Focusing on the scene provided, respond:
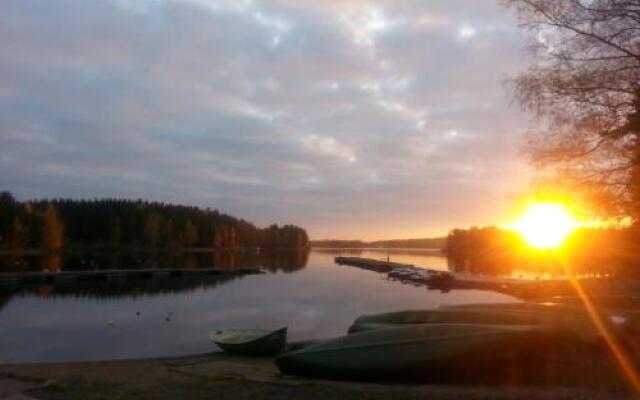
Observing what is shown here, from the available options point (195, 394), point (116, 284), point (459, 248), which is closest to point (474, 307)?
point (195, 394)

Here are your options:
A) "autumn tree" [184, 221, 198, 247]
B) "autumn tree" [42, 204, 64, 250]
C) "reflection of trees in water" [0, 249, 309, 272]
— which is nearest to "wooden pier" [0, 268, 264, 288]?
"reflection of trees in water" [0, 249, 309, 272]

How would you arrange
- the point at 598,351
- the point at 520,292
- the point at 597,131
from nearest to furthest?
1. the point at 597,131
2. the point at 598,351
3. the point at 520,292

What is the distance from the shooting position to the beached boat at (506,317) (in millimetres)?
12038

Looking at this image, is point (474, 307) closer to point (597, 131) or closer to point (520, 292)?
point (597, 131)

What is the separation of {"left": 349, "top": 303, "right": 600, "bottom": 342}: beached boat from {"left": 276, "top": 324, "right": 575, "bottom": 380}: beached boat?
0.50 metres

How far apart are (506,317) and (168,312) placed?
30.2 metres

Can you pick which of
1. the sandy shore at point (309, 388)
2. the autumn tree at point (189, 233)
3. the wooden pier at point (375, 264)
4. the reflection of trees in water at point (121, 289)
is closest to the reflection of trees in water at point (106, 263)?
the wooden pier at point (375, 264)

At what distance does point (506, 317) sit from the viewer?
14398 millimetres

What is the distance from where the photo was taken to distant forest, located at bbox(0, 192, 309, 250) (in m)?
126

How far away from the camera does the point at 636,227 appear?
1291 cm

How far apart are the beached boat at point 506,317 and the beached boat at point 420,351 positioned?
498mm

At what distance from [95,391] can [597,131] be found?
10054 mm

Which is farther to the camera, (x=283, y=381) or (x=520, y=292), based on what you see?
(x=520, y=292)

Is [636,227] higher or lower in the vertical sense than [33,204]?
lower
